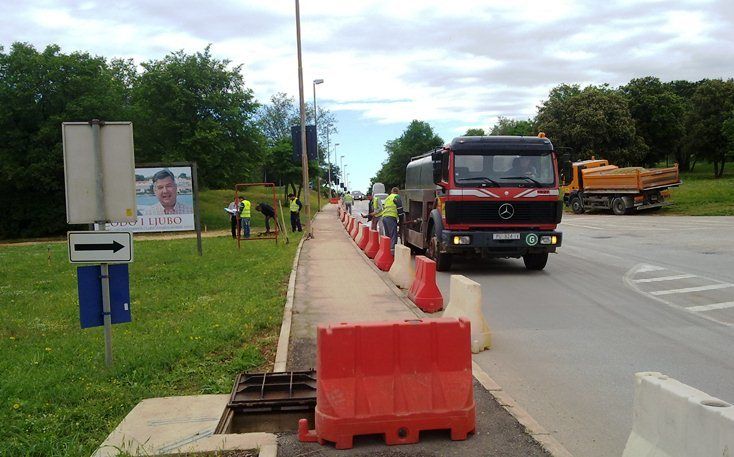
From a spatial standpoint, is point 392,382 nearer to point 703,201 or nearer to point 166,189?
point 166,189

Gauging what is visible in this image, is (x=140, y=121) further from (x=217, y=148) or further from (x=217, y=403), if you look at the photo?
(x=217, y=403)

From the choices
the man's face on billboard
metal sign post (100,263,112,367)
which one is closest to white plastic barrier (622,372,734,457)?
metal sign post (100,263,112,367)

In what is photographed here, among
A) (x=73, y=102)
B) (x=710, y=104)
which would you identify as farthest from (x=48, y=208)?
(x=710, y=104)

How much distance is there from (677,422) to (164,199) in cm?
2126

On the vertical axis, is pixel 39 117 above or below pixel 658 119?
below

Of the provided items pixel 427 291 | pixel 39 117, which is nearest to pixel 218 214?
pixel 39 117

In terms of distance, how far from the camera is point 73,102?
39062mm

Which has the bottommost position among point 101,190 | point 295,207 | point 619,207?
point 619,207

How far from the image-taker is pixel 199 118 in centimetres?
4025

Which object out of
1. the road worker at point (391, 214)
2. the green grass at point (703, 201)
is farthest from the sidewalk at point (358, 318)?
the green grass at point (703, 201)

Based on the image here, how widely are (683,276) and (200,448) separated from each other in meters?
11.1

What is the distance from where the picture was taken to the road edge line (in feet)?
13.8

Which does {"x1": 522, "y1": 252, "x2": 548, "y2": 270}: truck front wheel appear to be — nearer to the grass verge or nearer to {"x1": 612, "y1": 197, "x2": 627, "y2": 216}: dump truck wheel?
the grass verge

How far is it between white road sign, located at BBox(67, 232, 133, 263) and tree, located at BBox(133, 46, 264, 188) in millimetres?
32972
